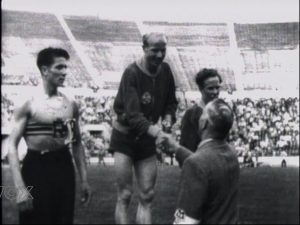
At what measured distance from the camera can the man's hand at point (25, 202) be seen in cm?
323

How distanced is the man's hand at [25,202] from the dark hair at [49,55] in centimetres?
80

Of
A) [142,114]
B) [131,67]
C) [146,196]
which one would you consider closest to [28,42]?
[131,67]

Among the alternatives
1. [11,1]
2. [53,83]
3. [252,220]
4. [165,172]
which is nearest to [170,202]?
A: [165,172]

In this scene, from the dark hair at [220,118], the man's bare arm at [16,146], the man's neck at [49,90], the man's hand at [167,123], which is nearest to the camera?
the dark hair at [220,118]

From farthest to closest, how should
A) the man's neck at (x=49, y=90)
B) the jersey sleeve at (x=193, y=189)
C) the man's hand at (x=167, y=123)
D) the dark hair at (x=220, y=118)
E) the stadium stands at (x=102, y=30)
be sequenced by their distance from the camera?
the stadium stands at (x=102, y=30)
the man's hand at (x=167, y=123)
the man's neck at (x=49, y=90)
the dark hair at (x=220, y=118)
the jersey sleeve at (x=193, y=189)

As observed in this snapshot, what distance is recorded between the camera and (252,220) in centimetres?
379

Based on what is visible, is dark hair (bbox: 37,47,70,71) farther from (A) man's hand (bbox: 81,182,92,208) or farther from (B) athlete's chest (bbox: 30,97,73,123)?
(A) man's hand (bbox: 81,182,92,208)

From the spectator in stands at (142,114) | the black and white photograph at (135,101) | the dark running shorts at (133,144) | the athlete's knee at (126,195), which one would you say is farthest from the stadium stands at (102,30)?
the athlete's knee at (126,195)

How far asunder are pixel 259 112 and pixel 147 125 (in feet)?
3.24

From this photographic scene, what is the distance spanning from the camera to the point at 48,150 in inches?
126

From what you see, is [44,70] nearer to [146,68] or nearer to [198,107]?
[146,68]

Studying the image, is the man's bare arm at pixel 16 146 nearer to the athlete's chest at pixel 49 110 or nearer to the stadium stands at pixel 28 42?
the athlete's chest at pixel 49 110

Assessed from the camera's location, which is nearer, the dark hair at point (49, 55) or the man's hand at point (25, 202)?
the man's hand at point (25, 202)

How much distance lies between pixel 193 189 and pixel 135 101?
1.33m
